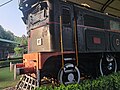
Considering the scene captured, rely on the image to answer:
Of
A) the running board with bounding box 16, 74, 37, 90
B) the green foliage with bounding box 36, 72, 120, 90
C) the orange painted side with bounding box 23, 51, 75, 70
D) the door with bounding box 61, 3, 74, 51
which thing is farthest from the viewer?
the door with bounding box 61, 3, 74, 51

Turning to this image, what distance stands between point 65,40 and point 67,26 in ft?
1.71

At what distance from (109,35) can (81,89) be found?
456cm

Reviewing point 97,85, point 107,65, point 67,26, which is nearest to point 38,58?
point 67,26

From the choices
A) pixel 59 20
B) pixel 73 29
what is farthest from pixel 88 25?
pixel 59 20

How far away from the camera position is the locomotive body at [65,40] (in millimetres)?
6543

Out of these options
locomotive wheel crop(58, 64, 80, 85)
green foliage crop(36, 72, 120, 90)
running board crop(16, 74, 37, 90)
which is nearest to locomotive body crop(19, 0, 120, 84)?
locomotive wheel crop(58, 64, 80, 85)

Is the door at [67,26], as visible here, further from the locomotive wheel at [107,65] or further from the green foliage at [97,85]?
the locomotive wheel at [107,65]

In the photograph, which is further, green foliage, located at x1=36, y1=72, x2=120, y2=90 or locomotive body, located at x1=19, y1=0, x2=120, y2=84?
locomotive body, located at x1=19, y1=0, x2=120, y2=84

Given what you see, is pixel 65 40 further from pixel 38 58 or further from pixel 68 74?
pixel 38 58

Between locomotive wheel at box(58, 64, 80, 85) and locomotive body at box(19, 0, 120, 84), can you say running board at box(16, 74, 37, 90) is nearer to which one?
locomotive body at box(19, 0, 120, 84)

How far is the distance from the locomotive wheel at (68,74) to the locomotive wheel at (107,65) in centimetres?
170

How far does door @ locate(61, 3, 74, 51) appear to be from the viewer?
6.86 metres

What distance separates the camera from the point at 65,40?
271 inches

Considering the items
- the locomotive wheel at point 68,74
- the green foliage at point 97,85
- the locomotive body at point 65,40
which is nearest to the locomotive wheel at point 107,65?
the locomotive body at point 65,40
